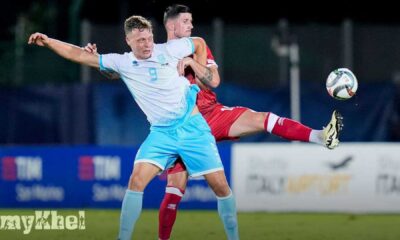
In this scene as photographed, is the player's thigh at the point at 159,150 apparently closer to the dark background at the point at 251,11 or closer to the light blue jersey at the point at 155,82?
the light blue jersey at the point at 155,82

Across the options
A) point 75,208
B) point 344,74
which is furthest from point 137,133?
point 344,74

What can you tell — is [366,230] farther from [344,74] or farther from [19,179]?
[19,179]

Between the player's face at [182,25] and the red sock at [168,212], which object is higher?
the player's face at [182,25]

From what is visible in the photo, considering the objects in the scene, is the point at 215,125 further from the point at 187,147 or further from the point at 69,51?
the point at 69,51

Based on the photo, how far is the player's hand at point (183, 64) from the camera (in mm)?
10430

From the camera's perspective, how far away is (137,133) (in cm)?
1917

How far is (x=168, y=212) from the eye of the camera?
11.0 meters

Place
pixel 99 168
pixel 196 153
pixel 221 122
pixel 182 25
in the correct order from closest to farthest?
pixel 196 153
pixel 182 25
pixel 221 122
pixel 99 168

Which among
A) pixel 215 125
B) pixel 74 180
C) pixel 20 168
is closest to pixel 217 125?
pixel 215 125

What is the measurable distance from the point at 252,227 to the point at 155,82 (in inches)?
168

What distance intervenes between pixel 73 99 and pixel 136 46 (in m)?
9.37

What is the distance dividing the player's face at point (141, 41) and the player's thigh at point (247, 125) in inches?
49.5

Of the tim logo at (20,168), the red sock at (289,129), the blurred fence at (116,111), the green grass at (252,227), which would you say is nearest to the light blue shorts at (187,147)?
the red sock at (289,129)

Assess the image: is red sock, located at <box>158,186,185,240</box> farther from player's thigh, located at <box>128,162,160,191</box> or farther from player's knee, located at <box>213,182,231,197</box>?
player's thigh, located at <box>128,162,160,191</box>
